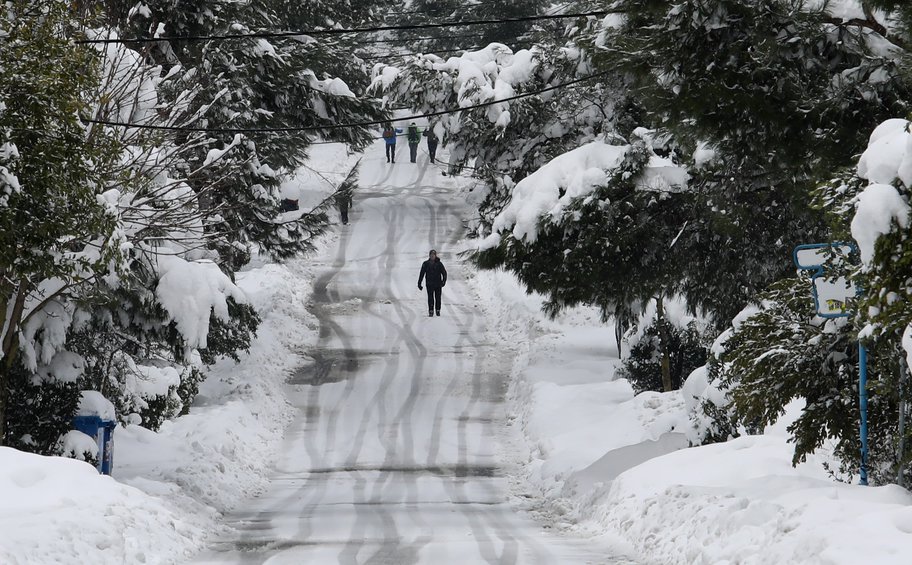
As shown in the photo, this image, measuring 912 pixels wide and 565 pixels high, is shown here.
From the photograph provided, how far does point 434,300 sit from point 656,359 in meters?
8.90

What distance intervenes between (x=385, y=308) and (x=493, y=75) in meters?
9.13

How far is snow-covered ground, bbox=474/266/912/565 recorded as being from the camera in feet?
25.1

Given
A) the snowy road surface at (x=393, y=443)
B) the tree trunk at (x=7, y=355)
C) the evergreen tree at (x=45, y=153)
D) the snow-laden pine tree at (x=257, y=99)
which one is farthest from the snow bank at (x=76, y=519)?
the snow-laden pine tree at (x=257, y=99)

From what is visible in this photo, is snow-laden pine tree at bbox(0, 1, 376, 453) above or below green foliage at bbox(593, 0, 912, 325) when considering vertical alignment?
below

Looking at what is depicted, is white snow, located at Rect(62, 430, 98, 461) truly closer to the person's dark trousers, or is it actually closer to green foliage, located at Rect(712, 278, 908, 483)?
green foliage, located at Rect(712, 278, 908, 483)

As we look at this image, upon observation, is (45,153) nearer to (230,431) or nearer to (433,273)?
(230,431)

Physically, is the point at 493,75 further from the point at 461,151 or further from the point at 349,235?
the point at 349,235

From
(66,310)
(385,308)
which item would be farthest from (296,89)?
(66,310)

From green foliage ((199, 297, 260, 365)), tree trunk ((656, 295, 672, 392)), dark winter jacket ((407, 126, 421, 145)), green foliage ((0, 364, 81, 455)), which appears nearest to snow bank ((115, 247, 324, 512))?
Answer: green foliage ((199, 297, 260, 365))

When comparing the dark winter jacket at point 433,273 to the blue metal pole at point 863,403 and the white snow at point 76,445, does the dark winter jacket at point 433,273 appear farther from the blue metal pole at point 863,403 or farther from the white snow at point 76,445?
the blue metal pole at point 863,403

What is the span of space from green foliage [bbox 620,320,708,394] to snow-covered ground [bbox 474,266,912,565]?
577 mm

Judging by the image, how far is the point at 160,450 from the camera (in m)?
15.8

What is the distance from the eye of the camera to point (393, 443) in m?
18.5

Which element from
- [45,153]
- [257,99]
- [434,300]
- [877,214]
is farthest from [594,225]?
[434,300]
